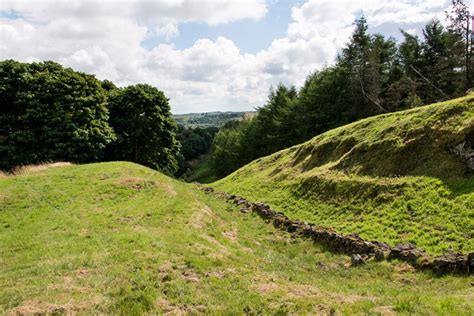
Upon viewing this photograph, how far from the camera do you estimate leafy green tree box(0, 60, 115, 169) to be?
123ft

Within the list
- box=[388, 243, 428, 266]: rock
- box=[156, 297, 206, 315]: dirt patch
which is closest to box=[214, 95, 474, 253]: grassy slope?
box=[388, 243, 428, 266]: rock

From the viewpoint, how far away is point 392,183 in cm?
2209

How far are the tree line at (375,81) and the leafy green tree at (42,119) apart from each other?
127 ft

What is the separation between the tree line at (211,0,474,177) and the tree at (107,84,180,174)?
88.1ft

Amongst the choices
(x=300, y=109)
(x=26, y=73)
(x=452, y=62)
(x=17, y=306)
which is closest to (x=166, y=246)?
(x=17, y=306)

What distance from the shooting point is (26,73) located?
127 ft

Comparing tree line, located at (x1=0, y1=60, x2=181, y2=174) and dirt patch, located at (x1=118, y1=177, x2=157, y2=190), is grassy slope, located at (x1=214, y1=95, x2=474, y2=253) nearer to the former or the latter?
dirt patch, located at (x1=118, y1=177, x2=157, y2=190)

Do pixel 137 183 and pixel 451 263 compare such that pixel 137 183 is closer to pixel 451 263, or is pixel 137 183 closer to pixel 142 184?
pixel 142 184

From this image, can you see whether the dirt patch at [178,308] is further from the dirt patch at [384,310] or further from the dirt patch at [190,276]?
the dirt patch at [384,310]

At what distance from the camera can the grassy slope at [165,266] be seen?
9000mm

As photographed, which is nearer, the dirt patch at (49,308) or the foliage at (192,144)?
the dirt patch at (49,308)

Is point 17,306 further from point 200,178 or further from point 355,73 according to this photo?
point 200,178

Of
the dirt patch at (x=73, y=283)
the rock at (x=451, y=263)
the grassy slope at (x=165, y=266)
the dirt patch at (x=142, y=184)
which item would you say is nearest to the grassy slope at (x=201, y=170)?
the dirt patch at (x=142, y=184)

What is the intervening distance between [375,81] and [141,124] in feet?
118
